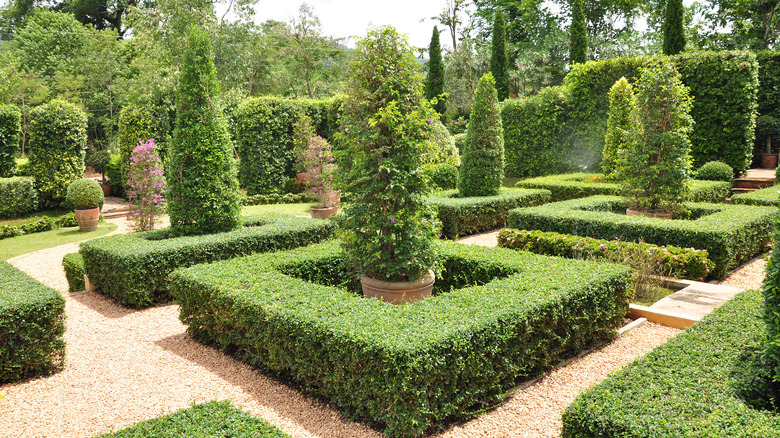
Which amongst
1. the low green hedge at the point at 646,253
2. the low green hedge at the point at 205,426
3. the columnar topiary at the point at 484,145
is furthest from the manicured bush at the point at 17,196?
the low green hedge at the point at 646,253

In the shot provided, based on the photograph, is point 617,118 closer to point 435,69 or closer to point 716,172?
point 716,172

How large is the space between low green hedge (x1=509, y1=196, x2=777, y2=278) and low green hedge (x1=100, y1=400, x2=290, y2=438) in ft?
22.9

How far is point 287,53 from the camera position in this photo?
102ft

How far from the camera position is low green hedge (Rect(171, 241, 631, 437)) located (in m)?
3.51

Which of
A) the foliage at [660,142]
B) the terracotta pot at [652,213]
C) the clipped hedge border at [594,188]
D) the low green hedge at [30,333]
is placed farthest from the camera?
the clipped hedge border at [594,188]

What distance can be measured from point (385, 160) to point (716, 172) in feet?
41.3

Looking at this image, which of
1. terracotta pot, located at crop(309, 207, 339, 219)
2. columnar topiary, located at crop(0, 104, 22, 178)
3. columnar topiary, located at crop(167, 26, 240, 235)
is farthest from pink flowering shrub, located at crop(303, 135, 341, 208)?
columnar topiary, located at crop(0, 104, 22, 178)

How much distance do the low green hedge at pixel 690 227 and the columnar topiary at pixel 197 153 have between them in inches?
220

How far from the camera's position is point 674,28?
19672mm

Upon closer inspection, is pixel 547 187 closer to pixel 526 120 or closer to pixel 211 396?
pixel 526 120

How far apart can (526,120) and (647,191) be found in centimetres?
1027

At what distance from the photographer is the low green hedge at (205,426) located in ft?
9.30

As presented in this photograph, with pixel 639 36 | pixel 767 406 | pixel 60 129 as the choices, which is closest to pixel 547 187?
pixel 767 406

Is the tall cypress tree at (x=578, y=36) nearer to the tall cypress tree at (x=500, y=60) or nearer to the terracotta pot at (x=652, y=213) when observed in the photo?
the tall cypress tree at (x=500, y=60)
